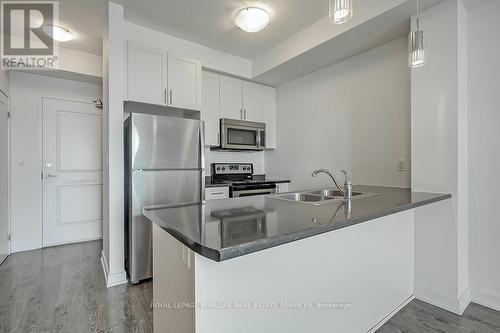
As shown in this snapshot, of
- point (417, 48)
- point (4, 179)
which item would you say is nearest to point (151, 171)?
point (4, 179)

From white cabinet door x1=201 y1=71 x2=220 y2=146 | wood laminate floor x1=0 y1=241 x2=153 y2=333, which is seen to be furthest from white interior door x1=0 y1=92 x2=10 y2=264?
white cabinet door x1=201 y1=71 x2=220 y2=146

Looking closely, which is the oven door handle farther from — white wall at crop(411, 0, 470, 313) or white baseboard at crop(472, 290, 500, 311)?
white baseboard at crop(472, 290, 500, 311)

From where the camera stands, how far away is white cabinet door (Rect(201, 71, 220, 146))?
11.0ft

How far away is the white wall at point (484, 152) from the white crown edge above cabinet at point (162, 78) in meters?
2.66

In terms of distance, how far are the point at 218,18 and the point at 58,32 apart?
1.81 meters

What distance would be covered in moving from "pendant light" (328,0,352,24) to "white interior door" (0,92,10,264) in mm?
3703

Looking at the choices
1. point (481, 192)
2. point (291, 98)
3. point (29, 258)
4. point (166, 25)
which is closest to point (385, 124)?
point (481, 192)

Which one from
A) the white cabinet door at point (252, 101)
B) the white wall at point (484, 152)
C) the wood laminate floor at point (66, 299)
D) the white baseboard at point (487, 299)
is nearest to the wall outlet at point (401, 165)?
the white wall at point (484, 152)

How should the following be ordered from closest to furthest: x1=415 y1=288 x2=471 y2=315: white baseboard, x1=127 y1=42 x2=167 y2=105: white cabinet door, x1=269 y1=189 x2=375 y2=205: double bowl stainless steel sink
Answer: x1=415 y1=288 x2=471 y2=315: white baseboard < x1=269 y1=189 x2=375 y2=205: double bowl stainless steel sink < x1=127 y1=42 x2=167 y2=105: white cabinet door

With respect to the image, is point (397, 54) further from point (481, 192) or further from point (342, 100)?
point (481, 192)

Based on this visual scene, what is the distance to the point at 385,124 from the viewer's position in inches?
102

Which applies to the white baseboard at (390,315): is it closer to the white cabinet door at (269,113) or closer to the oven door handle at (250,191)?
the oven door handle at (250,191)

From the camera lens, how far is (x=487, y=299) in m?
1.94

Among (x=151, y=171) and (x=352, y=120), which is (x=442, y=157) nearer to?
(x=352, y=120)
